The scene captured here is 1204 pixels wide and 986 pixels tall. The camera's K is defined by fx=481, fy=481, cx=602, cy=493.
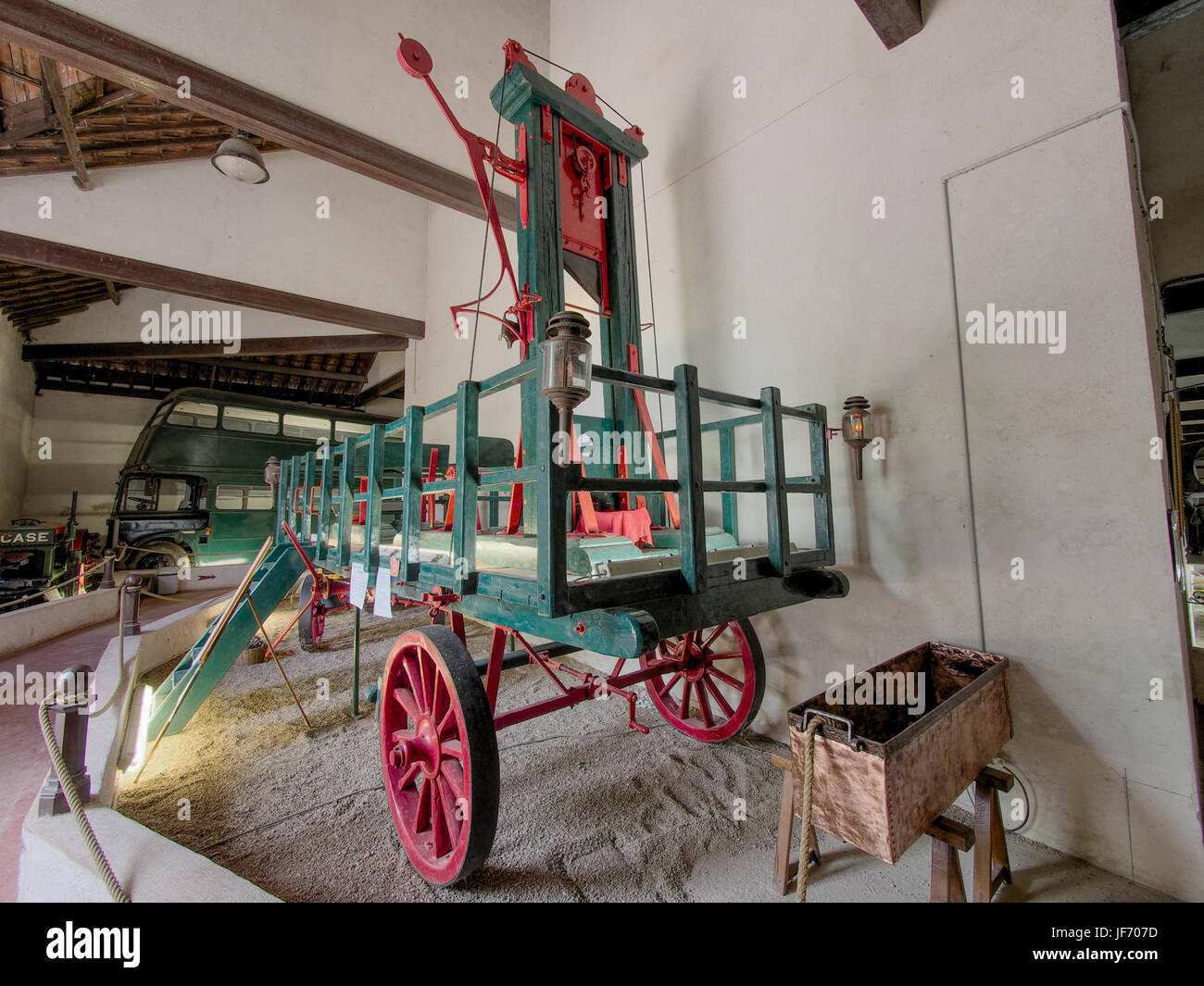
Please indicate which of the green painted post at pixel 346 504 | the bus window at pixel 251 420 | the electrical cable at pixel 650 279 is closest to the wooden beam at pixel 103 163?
the bus window at pixel 251 420

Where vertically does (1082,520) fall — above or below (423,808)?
above

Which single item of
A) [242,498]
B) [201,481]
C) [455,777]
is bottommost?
[455,777]

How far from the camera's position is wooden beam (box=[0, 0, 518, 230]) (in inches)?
113

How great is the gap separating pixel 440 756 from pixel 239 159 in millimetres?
7054

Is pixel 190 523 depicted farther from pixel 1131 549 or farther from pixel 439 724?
pixel 1131 549

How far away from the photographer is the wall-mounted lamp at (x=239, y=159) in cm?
548

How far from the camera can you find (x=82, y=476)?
10672 mm

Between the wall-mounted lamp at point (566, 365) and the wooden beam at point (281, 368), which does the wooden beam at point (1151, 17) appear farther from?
the wooden beam at point (281, 368)

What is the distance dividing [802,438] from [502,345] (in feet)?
13.0

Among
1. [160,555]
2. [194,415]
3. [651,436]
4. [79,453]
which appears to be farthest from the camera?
[79,453]

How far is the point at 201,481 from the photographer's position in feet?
26.7

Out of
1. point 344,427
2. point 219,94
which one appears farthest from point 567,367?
point 344,427

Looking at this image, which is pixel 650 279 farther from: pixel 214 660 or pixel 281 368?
pixel 281 368
